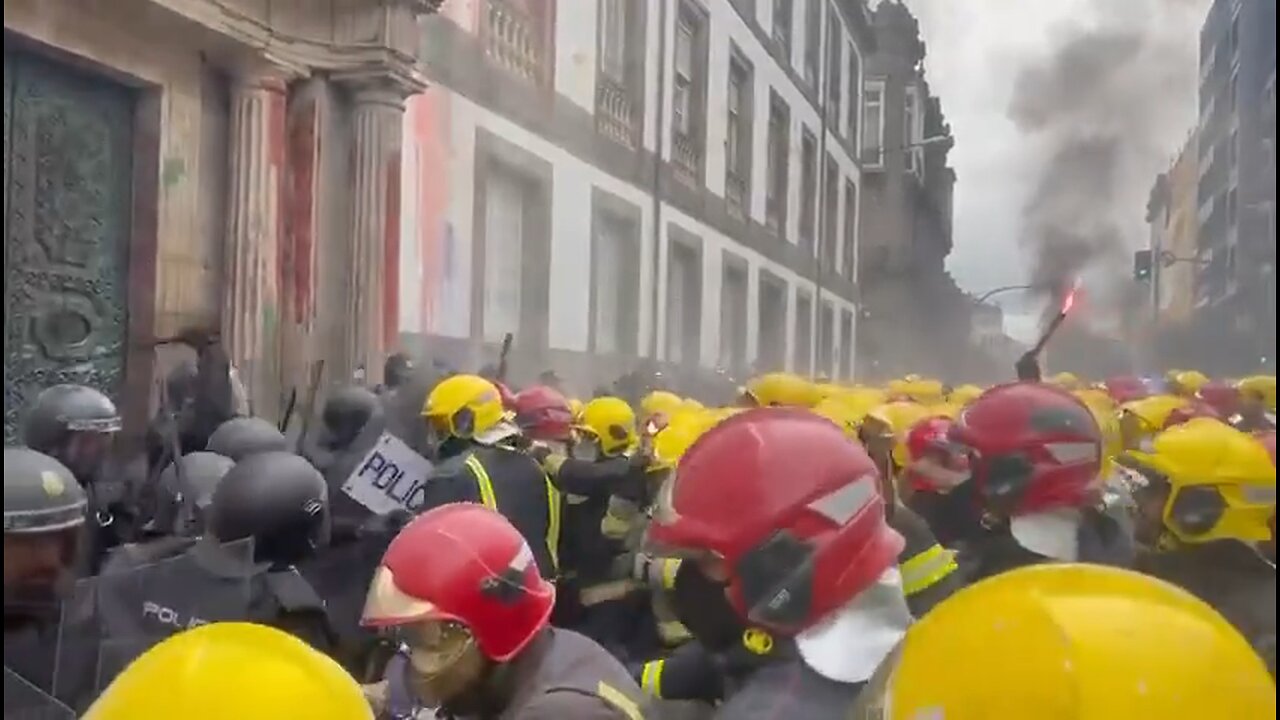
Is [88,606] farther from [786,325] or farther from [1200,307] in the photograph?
[786,325]

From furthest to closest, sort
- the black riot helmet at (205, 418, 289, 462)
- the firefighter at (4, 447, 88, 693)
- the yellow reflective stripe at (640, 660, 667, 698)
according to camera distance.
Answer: the black riot helmet at (205, 418, 289, 462) < the yellow reflective stripe at (640, 660, 667, 698) < the firefighter at (4, 447, 88, 693)

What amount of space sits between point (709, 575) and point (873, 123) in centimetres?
233

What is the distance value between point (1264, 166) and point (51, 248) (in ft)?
9.99

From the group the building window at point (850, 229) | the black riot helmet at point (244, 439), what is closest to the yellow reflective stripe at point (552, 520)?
the black riot helmet at point (244, 439)

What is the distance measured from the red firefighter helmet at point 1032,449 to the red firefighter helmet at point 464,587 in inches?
36.8

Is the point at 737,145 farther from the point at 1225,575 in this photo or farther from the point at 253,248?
the point at 1225,575

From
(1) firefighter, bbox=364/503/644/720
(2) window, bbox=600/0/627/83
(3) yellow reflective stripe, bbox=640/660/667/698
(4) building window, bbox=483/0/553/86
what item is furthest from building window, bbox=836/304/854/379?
(1) firefighter, bbox=364/503/644/720

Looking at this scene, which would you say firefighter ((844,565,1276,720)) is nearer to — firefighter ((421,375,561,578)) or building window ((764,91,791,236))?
firefighter ((421,375,561,578))

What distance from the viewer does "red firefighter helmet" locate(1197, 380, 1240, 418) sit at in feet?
8.55

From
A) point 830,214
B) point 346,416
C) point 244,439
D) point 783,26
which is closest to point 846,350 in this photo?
point 830,214

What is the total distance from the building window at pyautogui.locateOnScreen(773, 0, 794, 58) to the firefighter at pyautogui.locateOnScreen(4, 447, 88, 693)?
279 centimetres

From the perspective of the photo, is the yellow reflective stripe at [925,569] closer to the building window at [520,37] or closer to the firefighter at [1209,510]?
the firefighter at [1209,510]

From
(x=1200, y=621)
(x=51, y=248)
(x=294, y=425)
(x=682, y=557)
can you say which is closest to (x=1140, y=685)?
(x=1200, y=621)

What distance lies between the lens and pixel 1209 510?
237cm
